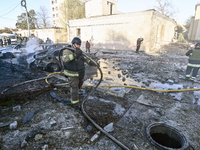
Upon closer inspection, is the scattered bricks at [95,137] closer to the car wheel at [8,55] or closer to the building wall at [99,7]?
the car wheel at [8,55]

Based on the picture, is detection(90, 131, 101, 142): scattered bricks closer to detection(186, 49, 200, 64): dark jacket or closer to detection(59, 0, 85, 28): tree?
detection(186, 49, 200, 64): dark jacket

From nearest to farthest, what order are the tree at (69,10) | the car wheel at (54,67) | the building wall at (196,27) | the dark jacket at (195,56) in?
the dark jacket at (195,56)
the car wheel at (54,67)
the building wall at (196,27)
the tree at (69,10)

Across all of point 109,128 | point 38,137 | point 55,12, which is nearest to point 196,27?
point 109,128

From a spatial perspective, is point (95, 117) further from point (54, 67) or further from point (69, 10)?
point (69, 10)

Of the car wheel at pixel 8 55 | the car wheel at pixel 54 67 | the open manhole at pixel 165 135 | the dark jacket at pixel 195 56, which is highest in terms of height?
the dark jacket at pixel 195 56

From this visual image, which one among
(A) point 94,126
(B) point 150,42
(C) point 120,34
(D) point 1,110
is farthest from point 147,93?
(C) point 120,34

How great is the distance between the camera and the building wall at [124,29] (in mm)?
14618

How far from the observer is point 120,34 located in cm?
1692

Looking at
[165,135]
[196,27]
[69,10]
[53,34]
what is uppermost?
[69,10]

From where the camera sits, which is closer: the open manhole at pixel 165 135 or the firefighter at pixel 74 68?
the open manhole at pixel 165 135

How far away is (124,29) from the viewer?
16.4 meters

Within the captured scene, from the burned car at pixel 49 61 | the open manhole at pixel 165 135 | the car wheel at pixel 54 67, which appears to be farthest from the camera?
the car wheel at pixel 54 67

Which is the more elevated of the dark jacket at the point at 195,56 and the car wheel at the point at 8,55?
the dark jacket at the point at 195,56

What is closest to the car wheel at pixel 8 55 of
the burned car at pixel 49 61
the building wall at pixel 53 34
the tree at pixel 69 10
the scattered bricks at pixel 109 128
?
the burned car at pixel 49 61
